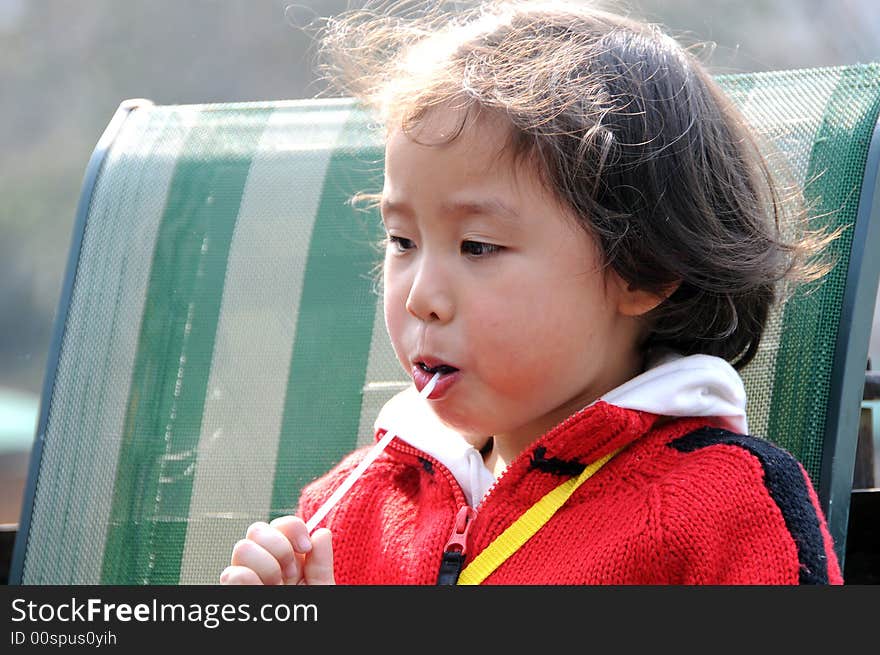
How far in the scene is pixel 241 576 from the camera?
3.47 ft

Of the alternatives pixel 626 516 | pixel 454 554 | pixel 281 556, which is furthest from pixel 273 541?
pixel 626 516

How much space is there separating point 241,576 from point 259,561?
0.07 feet

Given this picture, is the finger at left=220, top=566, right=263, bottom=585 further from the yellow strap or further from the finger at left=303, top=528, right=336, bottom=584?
the yellow strap

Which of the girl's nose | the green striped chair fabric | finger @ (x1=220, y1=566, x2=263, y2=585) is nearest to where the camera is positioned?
finger @ (x1=220, y1=566, x2=263, y2=585)

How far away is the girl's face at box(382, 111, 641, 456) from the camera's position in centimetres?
115

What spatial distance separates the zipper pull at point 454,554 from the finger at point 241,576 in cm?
21

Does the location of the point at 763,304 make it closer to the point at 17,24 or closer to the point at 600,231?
the point at 600,231

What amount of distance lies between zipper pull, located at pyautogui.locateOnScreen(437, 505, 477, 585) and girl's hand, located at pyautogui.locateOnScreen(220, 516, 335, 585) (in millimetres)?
129

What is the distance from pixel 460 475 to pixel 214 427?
19.1 inches

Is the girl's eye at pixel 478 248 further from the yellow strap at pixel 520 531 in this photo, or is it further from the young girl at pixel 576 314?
the yellow strap at pixel 520 531

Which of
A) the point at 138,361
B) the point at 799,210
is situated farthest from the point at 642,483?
the point at 138,361

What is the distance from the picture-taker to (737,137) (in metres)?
1.29

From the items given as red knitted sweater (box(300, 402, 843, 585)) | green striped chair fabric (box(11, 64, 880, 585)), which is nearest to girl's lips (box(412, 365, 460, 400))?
red knitted sweater (box(300, 402, 843, 585))

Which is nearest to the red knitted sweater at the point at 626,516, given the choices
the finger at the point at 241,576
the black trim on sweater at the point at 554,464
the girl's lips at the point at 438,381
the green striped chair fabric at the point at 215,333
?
the black trim on sweater at the point at 554,464
